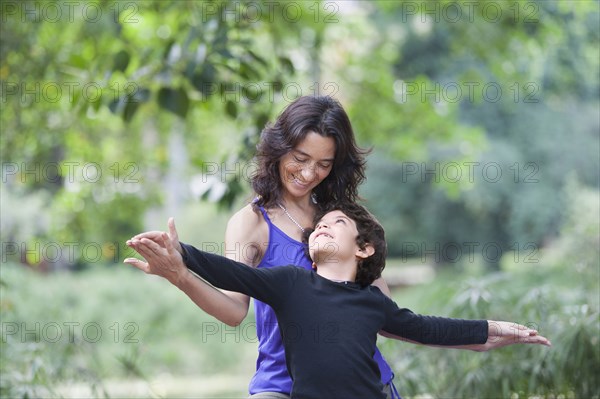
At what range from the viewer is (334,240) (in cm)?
276

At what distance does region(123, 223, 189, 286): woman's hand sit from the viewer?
2381 millimetres

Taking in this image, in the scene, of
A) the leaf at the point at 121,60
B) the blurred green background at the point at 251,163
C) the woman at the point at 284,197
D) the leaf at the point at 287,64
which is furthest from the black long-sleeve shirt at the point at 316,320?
the leaf at the point at 287,64

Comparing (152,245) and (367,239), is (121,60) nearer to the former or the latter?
(367,239)

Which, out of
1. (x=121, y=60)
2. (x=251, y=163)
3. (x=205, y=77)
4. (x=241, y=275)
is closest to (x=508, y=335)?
(x=241, y=275)

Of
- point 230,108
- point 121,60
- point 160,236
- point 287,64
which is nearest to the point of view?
point 160,236

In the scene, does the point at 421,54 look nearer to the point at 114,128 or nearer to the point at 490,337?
the point at 114,128

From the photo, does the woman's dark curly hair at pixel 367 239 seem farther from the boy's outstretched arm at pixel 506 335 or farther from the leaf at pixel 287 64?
the leaf at pixel 287 64

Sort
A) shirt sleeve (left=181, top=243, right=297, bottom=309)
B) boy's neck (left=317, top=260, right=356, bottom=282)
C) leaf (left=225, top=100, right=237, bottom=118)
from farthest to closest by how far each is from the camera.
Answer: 1. leaf (left=225, top=100, right=237, bottom=118)
2. boy's neck (left=317, top=260, right=356, bottom=282)
3. shirt sleeve (left=181, top=243, right=297, bottom=309)

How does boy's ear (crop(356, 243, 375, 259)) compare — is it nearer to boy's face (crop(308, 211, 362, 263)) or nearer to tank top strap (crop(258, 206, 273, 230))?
boy's face (crop(308, 211, 362, 263))

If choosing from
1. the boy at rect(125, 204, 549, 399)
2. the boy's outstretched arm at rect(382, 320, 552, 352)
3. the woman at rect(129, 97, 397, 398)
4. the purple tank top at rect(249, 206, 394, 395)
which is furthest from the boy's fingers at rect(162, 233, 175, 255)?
the boy's outstretched arm at rect(382, 320, 552, 352)

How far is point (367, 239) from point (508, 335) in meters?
0.56

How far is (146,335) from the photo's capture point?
41.2 feet

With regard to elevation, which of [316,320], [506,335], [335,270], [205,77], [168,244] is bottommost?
[506,335]

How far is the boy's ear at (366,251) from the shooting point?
110 inches
